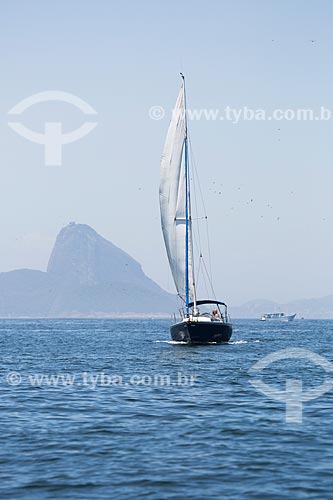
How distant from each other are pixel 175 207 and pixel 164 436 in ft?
144

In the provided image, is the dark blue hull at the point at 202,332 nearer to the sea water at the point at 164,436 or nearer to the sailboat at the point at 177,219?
the sailboat at the point at 177,219

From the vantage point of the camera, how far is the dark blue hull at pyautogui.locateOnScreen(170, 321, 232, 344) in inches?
2309

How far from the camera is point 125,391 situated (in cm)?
2989

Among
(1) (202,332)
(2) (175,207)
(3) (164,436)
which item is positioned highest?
(2) (175,207)

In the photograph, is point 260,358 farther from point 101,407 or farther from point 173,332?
point 101,407

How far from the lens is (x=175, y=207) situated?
209ft

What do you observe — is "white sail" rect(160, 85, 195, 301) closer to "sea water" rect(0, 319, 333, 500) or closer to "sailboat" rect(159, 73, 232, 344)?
"sailboat" rect(159, 73, 232, 344)

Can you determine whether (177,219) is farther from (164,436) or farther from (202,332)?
(164,436)

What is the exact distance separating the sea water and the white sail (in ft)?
88.1

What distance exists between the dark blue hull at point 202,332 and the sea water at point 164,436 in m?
21.1

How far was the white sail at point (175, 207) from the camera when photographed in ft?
208

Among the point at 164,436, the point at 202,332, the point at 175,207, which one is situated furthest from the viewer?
the point at 175,207

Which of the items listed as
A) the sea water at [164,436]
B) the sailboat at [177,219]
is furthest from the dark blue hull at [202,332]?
the sea water at [164,436]

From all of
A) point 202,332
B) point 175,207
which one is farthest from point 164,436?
point 175,207
